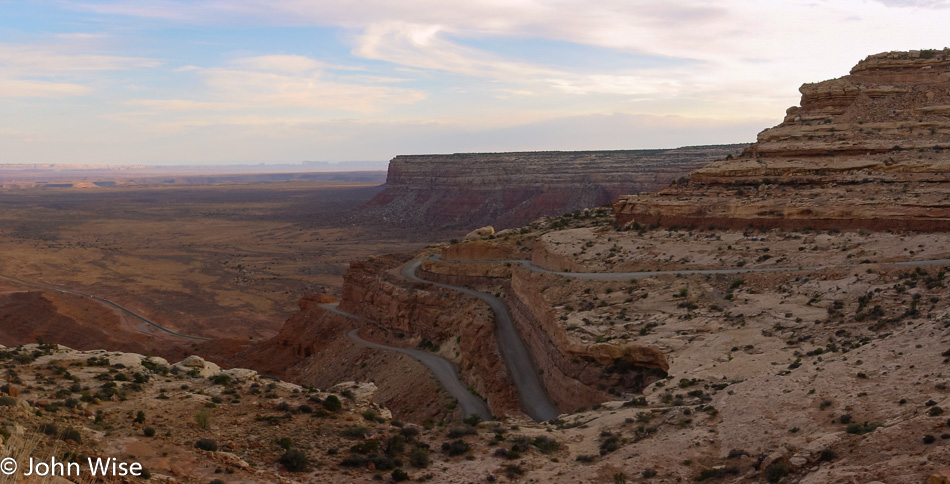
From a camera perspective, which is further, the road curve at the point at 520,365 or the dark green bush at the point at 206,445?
the road curve at the point at 520,365

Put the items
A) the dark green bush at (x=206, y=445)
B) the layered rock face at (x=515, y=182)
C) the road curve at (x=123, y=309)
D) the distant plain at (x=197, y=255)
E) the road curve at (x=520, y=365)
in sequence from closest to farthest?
the dark green bush at (x=206, y=445), the road curve at (x=520, y=365), the road curve at (x=123, y=309), the distant plain at (x=197, y=255), the layered rock face at (x=515, y=182)

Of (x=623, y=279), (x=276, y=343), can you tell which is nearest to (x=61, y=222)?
(x=276, y=343)

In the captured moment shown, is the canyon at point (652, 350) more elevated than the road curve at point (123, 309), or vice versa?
the canyon at point (652, 350)

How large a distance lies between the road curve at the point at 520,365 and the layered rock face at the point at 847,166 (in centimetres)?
833

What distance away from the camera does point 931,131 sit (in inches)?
1339

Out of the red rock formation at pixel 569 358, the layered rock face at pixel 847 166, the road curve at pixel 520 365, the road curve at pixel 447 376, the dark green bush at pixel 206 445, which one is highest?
the layered rock face at pixel 847 166

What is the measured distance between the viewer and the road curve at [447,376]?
30641 millimetres

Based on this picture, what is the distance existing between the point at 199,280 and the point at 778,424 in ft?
253

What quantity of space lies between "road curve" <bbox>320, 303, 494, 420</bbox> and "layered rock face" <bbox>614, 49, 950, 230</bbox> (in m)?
12.2

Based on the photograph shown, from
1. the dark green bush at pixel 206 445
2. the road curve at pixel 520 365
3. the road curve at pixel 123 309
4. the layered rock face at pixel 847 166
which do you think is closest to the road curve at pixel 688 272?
the road curve at pixel 520 365

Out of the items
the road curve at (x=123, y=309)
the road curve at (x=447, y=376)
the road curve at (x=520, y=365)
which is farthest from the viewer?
the road curve at (x=123, y=309)

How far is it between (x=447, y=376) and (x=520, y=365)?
13.8ft

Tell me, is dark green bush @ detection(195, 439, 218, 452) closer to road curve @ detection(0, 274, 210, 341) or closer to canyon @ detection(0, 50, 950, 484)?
canyon @ detection(0, 50, 950, 484)

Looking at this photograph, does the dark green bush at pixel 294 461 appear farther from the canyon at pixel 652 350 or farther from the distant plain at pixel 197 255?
the distant plain at pixel 197 255
